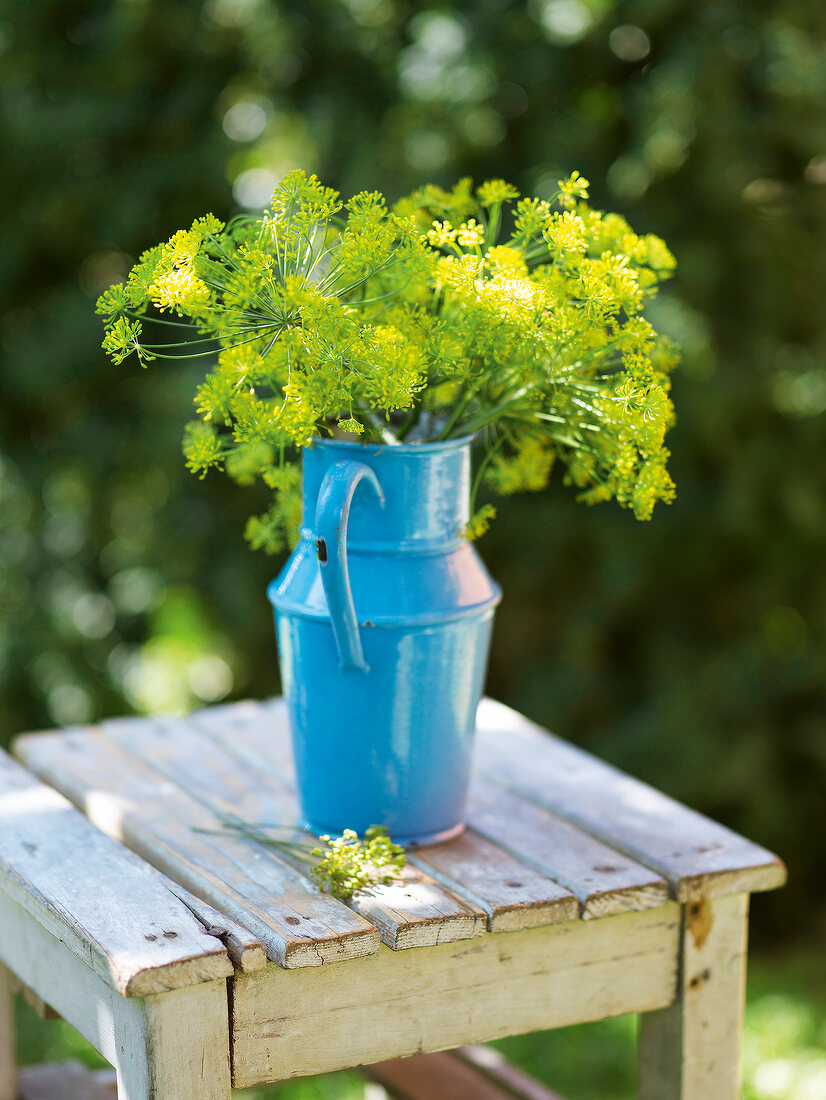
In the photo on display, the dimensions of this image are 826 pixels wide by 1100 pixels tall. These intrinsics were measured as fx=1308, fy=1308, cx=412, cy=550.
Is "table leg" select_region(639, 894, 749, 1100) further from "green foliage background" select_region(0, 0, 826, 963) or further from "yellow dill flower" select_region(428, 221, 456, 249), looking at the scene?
"green foliage background" select_region(0, 0, 826, 963)

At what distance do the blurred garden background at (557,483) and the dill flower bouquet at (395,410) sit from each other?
4.16 feet

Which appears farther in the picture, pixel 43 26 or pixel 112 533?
pixel 112 533

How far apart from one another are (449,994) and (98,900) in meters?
0.37

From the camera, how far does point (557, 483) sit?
9.71 ft

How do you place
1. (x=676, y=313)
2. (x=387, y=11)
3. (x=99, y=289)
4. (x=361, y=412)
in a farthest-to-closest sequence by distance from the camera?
(x=99, y=289) → (x=387, y=11) → (x=676, y=313) → (x=361, y=412)

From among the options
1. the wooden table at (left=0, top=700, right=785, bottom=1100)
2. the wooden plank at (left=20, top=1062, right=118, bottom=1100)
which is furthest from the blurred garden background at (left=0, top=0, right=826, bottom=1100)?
the wooden table at (left=0, top=700, right=785, bottom=1100)

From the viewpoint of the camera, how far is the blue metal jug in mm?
1398

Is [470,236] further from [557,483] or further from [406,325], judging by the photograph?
[557,483]

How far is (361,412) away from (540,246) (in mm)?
263

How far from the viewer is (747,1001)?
2785 mm

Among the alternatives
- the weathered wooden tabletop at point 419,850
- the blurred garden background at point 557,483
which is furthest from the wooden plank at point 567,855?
the blurred garden background at point 557,483

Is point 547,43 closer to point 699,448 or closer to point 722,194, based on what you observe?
point 722,194

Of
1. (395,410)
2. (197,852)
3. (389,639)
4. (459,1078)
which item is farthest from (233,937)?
(459,1078)

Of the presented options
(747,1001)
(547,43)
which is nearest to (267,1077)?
(747,1001)
